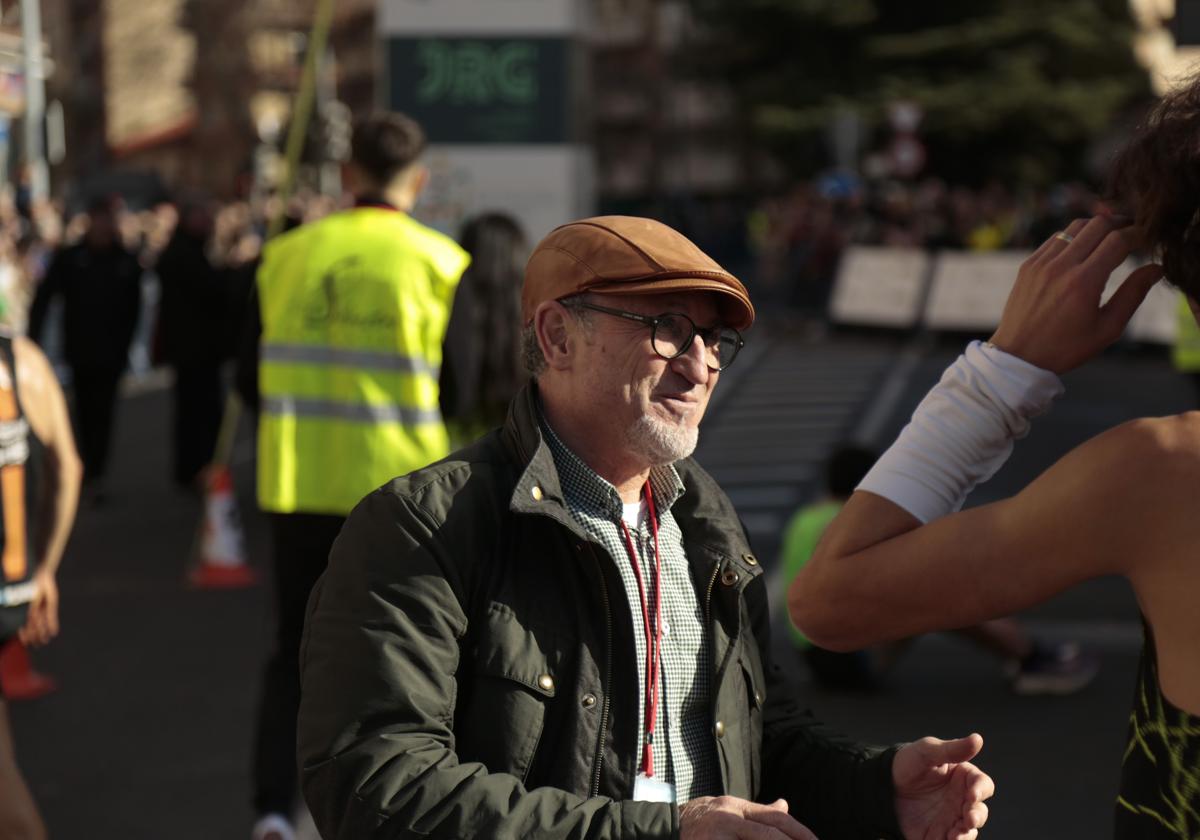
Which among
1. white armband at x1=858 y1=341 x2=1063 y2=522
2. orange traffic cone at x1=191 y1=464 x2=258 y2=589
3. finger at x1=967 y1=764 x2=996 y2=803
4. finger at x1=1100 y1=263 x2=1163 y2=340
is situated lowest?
orange traffic cone at x1=191 y1=464 x2=258 y2=589

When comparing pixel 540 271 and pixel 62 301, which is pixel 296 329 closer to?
pixel 540 271

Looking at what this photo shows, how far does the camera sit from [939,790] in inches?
103

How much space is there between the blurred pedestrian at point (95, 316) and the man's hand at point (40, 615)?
8.28 metres

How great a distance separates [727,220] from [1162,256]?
57.6 meters

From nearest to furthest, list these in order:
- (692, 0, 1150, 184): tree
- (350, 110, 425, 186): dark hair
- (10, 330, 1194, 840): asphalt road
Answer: (350, 110, 425, 186): dark hair
(10, 330, 1194, 840): asphalt road
(692, 0, 1150, 184): tree

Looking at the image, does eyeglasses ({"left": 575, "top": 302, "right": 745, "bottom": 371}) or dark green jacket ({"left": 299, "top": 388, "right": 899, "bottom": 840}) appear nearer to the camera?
dark green jacket ({"left": 299, "top": 388, "right": 899, "bottom": 840})

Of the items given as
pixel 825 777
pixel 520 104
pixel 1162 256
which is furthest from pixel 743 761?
pixel 520 104

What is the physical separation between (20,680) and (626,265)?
5796 mm

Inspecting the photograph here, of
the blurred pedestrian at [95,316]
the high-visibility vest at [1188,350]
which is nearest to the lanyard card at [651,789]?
the high-visibility vest at [1188,350]

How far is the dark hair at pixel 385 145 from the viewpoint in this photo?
5.43 m

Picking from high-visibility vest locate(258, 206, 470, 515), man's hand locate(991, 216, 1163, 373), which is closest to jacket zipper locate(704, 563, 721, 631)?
man's hand locate(991, 216, 1163, 373)

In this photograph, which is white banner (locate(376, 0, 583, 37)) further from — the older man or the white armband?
the white armband

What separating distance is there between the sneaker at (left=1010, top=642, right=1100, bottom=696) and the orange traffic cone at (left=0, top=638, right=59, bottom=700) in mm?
3753

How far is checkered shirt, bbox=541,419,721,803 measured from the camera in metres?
2.65
